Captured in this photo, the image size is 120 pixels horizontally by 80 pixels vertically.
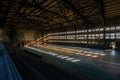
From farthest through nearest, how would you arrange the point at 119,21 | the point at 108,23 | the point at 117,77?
the point at 108,23, the point at 119,21, the point at 117,77

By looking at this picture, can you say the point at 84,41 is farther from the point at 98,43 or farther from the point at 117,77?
the point at 117,77

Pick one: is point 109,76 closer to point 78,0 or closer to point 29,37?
point 78,0

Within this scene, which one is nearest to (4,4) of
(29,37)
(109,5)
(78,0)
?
(78,0)

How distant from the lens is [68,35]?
1936 centimetres

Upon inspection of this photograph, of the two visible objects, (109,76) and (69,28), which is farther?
(69,28)

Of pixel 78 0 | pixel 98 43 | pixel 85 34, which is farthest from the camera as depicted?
pixel 85 34

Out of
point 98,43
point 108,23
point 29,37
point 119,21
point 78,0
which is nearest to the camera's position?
point 78,0

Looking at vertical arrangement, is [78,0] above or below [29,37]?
above

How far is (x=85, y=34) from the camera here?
15828 millimetres

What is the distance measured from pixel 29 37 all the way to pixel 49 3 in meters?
15.9

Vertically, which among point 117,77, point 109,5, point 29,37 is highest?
point 109,5

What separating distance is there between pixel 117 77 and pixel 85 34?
39.7 feet

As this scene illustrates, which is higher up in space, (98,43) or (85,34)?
(85,34)

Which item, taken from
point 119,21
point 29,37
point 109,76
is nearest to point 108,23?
point 119,21
